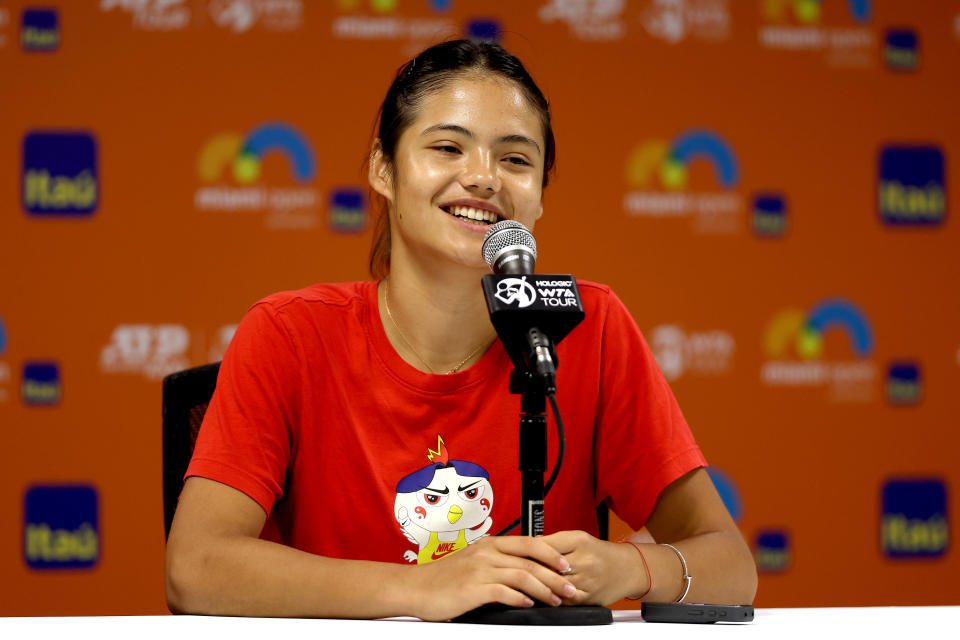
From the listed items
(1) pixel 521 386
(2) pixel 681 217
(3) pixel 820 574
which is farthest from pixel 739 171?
(1) pixel 521 386

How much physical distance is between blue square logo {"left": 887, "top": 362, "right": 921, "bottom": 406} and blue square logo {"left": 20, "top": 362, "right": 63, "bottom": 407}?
2.58 metres

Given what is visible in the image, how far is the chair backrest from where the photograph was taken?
155 cm

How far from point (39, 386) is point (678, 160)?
207 centimetres

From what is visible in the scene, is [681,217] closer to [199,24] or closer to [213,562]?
[199,24]

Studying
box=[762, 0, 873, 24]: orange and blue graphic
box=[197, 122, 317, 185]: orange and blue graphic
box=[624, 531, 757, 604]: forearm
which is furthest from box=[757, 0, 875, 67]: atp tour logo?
box=[624, 531, 757, 604]: forearm

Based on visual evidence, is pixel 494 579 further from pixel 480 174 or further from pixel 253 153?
pixel 253 153

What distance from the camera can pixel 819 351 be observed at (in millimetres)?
3100

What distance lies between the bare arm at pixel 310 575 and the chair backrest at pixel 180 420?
0.32 metres

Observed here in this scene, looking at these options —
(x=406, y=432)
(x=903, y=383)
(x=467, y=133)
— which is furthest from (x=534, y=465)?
(x=903, y=383)

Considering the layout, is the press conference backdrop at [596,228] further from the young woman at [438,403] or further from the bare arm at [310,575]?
the bare arm at [310,575]

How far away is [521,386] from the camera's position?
99 centimetres

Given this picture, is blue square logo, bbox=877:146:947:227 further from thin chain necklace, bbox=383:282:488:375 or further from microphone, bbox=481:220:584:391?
microphone, bbox=481:220:584:391

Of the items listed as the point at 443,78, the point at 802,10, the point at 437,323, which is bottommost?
the point at 437,323

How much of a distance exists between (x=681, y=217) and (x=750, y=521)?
983mm
